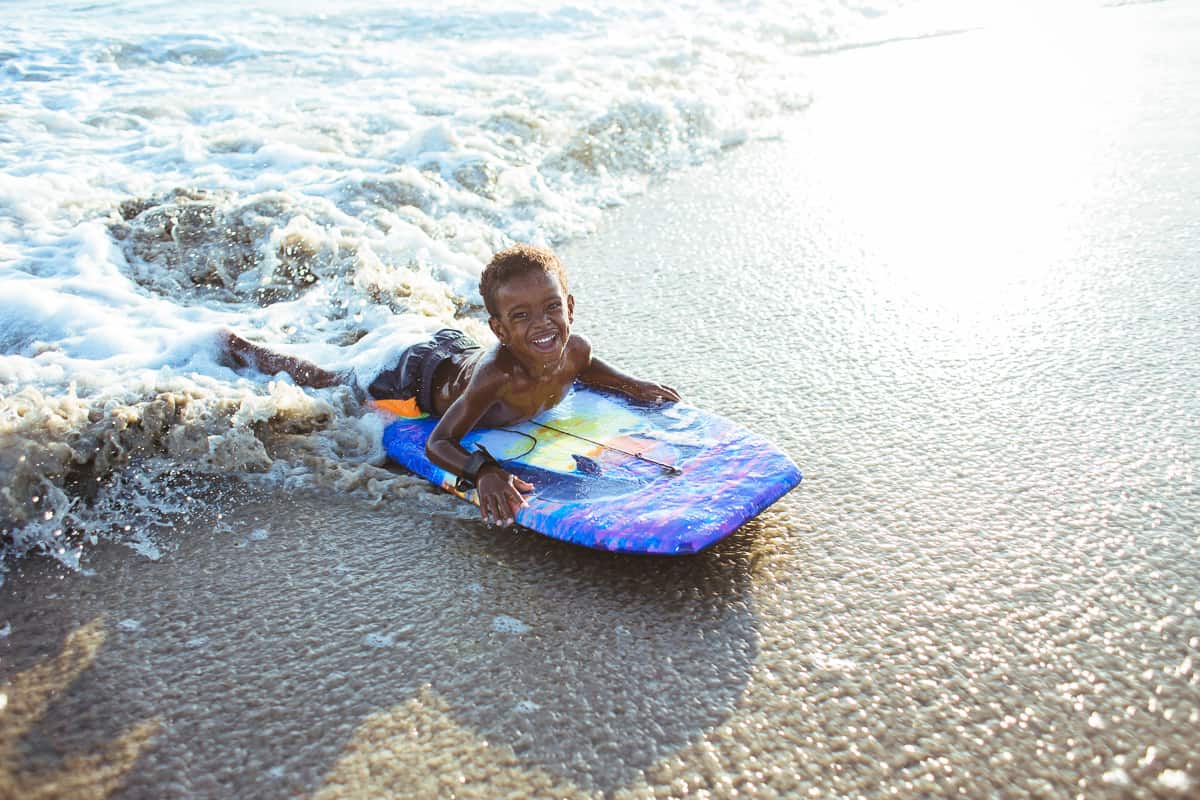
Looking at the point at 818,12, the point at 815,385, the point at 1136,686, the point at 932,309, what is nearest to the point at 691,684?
the point at 1136,686

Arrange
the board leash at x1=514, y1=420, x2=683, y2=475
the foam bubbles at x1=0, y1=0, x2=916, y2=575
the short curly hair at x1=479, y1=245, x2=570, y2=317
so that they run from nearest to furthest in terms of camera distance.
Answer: the board leash at x1=514, y1=420, x2=683, y2=475 < the short curly hair at x1=479, y1=245, x2=570, y2=317 < the foam bubbles at x1=0, y1=0, x2=916, y2=575

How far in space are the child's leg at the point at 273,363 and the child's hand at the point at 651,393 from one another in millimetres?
1144

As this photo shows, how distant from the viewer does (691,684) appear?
7.27 ft

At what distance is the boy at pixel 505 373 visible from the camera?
9.87 feet

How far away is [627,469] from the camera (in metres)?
2.97

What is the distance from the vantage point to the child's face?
309 centimetres

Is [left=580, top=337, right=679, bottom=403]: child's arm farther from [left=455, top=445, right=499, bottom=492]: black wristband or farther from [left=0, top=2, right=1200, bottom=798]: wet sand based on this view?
[left=455, top=445, right=499, bottom=492]: black wristband

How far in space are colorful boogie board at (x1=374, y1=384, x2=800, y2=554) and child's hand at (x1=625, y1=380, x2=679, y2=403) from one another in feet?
0.12

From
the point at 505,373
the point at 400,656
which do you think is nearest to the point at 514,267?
the point at 505,373

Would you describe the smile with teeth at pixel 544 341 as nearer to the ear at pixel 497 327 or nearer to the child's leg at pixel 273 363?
the ear at pixel 497 327

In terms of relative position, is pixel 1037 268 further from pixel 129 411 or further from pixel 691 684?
pixel 129 411

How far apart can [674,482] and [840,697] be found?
0.85 m

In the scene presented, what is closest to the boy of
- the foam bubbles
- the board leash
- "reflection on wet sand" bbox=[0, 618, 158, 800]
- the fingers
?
the fingers

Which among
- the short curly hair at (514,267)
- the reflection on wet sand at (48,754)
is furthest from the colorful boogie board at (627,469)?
the reflection on wet sand at (48,754)
